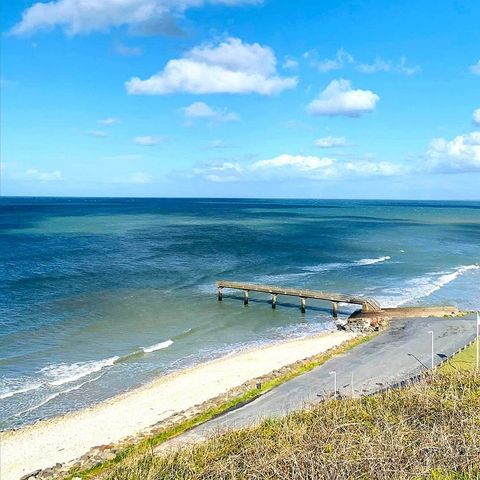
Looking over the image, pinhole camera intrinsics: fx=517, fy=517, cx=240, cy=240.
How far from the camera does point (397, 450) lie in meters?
17.3

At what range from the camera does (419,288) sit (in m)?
60.5

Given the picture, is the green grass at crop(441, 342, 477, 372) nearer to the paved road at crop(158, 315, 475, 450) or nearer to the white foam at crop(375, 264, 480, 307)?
the paved road at crop(158, 315, 475, 450)

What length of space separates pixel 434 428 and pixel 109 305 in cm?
3894

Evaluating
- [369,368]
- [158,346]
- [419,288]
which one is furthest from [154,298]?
[419,288]

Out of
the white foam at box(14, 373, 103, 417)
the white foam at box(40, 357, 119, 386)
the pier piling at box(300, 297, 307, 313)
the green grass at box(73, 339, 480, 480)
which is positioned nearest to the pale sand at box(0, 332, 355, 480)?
the white foam at box(14, 373, 103, 417)

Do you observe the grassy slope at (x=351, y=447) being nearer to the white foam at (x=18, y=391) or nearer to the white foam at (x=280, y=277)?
the white foam at (x=18, y=391)

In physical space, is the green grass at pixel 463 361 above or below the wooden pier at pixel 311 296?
below

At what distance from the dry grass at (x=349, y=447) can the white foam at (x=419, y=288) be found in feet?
106

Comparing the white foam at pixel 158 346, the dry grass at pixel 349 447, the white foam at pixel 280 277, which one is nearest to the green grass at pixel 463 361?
the dry grass at pixel 349 447

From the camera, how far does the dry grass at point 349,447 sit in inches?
645

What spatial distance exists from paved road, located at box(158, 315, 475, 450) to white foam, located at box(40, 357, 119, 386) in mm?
12003

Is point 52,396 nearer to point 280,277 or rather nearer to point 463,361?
point 463,361

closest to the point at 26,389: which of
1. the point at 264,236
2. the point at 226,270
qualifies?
the point at 226,270

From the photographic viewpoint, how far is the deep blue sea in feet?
115
